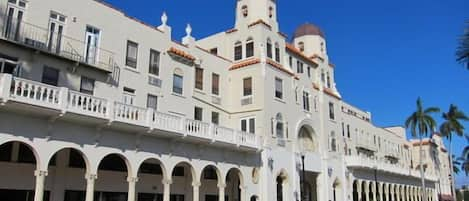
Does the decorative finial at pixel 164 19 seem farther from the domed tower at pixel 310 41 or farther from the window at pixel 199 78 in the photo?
the domed tower at pixel 310 41

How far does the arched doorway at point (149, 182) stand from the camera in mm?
26547

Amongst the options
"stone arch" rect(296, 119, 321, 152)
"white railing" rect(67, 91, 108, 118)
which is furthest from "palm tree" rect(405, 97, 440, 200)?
"white railing" rect(67, 91, 108, 118)

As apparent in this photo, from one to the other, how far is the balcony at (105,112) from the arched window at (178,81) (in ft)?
14.1

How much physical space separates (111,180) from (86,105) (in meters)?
6.49

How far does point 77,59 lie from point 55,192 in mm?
6926


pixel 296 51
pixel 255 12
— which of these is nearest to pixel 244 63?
pixel 255 12

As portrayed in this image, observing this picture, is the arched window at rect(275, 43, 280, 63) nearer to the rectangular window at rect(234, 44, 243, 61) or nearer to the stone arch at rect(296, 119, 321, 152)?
the rectangular window at rect(234, 44, 243, 61)

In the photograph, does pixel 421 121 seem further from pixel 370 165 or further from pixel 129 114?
pixel 129 114

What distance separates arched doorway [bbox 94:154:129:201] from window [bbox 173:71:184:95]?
6.59 meters

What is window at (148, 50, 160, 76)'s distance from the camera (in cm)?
2827

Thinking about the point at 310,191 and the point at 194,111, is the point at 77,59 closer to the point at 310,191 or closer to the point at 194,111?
the point at 194,111

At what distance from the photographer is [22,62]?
21.1 m

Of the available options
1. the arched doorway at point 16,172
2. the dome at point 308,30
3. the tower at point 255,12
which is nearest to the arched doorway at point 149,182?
the arched doorway at point 16,172

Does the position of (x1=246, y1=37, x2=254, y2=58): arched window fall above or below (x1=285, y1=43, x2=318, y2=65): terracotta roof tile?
below
